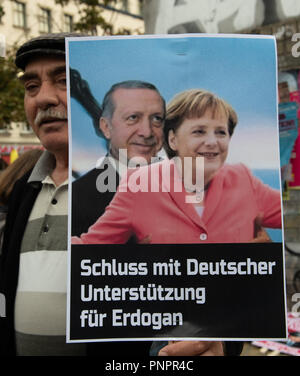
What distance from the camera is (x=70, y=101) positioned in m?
1.68

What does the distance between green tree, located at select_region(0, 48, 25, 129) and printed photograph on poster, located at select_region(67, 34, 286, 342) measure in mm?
9549

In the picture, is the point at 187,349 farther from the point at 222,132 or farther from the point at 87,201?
the point at 222,132

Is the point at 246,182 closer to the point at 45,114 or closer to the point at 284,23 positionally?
the point at 45,114

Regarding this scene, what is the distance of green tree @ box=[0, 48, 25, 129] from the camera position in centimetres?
1092

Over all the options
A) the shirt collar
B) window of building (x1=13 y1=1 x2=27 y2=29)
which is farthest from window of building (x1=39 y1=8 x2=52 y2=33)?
the shirt collar

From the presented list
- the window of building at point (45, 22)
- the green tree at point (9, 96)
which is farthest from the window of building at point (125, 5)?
the green tree at point (9, 96)

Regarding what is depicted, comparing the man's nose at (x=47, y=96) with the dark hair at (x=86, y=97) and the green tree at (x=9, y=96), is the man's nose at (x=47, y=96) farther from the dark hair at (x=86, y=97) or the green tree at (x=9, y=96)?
the green tree at (x=9, y=96)

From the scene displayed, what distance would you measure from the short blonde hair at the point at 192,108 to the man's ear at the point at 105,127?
0.18 metres

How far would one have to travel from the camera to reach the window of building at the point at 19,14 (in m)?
27.4

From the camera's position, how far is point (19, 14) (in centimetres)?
2773

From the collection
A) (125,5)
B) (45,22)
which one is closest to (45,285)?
(45,22)

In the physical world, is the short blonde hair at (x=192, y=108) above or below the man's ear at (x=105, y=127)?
above

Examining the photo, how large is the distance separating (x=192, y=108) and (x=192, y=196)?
280 millimetres

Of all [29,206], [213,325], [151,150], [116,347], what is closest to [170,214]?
[151,150]
